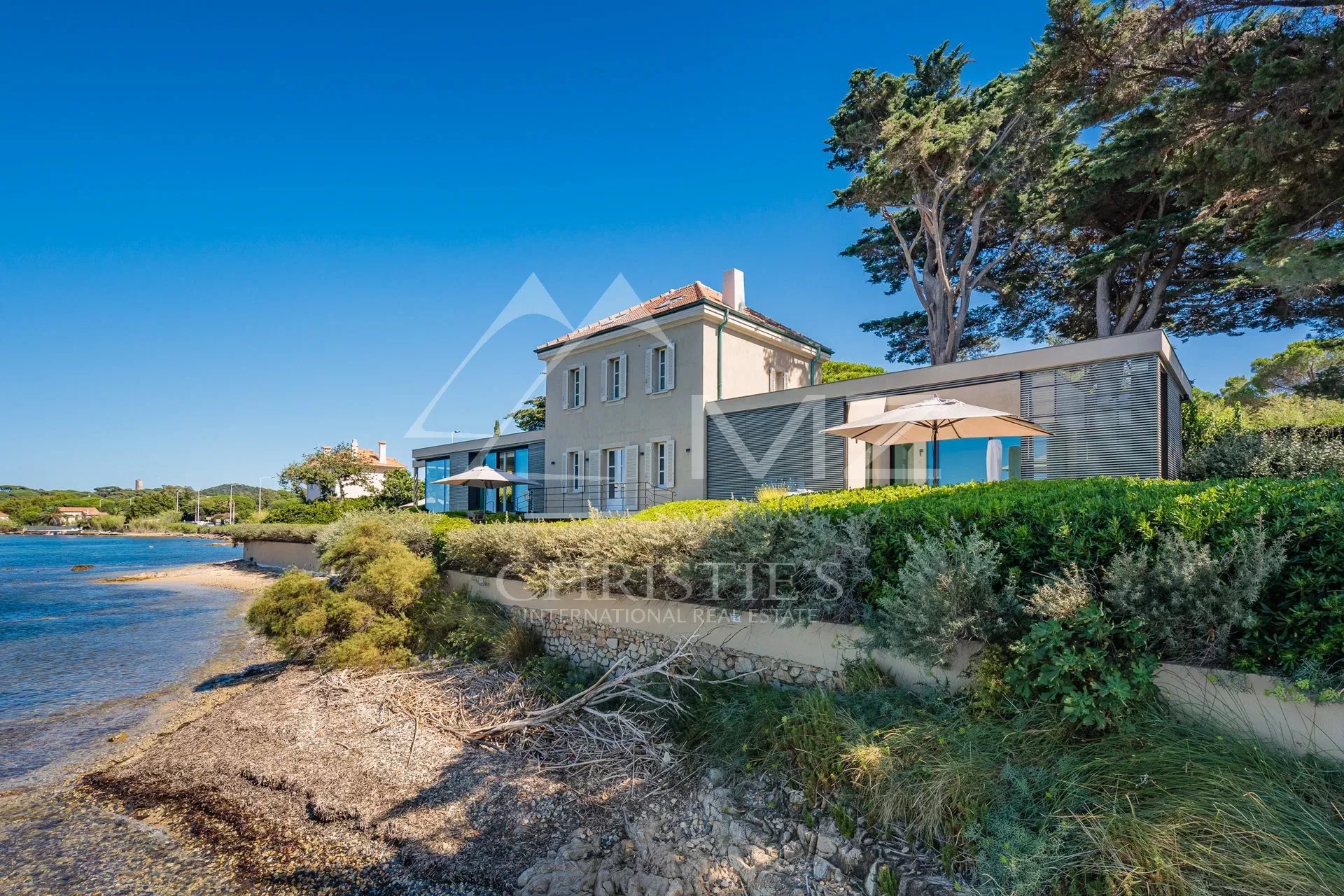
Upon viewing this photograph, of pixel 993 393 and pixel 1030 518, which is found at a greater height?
pixel 993 393

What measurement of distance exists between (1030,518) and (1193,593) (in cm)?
99

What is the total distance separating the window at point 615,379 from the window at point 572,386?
1.37 metres

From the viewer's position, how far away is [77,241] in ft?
49.1

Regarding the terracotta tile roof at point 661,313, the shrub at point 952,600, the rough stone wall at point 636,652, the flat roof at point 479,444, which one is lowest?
the rough stone wall at point 636,652

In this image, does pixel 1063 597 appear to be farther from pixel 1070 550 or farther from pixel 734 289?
pixel 734 289

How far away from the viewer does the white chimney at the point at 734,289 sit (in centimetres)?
1672

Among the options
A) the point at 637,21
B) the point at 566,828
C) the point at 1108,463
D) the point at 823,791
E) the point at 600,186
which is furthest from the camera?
the point at 600,186

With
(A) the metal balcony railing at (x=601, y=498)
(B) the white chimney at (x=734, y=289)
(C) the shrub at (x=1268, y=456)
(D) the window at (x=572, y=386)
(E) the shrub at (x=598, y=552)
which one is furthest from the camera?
(D) the window at (x=572, y=386)

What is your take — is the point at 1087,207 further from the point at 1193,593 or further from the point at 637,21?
the point at 1193,593

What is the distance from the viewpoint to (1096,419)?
9.83 metres

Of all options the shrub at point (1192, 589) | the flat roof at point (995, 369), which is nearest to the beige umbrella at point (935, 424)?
the flat roof at point (995, 369)

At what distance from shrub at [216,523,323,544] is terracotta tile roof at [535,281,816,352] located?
13220mm

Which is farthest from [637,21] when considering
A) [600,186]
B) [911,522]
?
[911,522]

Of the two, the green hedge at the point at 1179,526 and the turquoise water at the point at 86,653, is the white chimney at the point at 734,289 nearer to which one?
the green hedge at the point at 1179,526
